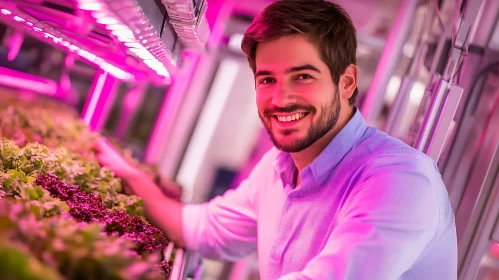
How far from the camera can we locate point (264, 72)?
225 centimetres

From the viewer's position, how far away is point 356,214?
6.17 feet

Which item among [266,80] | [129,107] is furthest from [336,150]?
[129,107]

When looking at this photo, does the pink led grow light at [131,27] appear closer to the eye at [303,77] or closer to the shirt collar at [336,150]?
the eye at [303,77]

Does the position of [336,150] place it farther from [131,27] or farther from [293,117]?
[131,27]

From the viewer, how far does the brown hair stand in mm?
2178

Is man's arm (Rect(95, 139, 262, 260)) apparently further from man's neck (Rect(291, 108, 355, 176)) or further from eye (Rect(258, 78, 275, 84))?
eye (Rect(258, 78, 275, 84))

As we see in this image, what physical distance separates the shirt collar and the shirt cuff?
942mm

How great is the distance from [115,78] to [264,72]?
6.49ft


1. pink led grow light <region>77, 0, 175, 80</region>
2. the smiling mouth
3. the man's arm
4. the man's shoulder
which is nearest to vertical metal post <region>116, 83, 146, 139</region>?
the man's arm

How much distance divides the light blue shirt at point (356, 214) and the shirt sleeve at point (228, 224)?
2 cm

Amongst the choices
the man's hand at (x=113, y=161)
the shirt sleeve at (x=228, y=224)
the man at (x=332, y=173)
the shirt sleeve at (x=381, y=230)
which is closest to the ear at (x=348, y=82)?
the man at (x=332, y=173)

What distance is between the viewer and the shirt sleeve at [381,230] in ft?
5.86

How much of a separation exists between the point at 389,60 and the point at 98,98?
86.9 inches

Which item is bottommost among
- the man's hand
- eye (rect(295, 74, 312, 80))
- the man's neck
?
the man's hand
